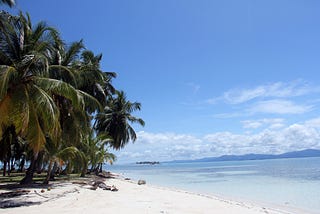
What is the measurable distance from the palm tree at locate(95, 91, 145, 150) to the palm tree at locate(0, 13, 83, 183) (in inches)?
847

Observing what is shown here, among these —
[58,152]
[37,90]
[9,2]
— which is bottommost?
[58,152]

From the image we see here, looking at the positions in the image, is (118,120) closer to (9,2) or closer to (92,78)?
(92,78)

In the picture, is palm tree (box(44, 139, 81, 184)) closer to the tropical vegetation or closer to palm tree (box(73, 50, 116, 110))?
the tropical vegetation

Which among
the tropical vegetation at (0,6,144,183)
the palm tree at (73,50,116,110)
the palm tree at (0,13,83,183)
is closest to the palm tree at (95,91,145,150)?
the palm tree at (73,50,116,110)

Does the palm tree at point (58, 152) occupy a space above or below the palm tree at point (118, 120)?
below

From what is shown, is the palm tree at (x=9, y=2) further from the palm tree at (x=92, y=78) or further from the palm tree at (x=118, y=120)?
the palm tree at (x=118, y=120)

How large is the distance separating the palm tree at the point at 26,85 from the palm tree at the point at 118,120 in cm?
2151

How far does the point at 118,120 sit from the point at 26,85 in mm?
23484

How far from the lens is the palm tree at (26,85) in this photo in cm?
853

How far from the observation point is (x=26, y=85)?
9.02 m

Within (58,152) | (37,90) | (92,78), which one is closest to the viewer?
(37,90)

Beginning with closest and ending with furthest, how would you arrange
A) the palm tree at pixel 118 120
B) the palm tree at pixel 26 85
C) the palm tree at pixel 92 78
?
1. the palm tree at pixel 26 85
2. the palm tree at pixel 92 78
3. the palm tree at pixel 118 120

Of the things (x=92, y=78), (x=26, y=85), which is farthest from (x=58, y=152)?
(x=26, y=85)

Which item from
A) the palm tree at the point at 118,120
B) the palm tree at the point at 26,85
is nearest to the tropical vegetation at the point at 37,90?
the palm tree at the point at 26,85
